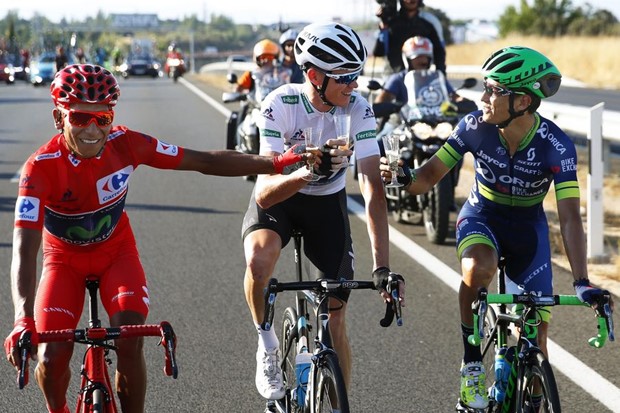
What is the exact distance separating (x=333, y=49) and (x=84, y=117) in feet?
3.94

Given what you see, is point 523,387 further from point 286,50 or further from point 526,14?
point 526,14

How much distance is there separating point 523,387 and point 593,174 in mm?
5433

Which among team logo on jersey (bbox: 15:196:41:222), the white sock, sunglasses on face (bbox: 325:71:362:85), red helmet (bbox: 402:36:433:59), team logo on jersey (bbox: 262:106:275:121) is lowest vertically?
the white sock

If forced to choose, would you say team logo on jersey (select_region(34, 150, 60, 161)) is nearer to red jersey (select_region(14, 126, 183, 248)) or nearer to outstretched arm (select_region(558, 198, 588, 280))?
red jersey (select_region(14, 126, 183, 248))

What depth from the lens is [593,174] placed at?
10.1 m

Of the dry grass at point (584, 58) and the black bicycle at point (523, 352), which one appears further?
the dry grass at point (584, 58)

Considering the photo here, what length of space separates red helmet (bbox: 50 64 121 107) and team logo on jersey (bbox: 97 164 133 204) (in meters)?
0.38

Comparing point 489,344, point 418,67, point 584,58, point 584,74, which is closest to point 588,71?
point 584,74

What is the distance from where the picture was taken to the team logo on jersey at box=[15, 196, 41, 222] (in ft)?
16.2

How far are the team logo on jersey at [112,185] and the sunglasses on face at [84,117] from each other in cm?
33

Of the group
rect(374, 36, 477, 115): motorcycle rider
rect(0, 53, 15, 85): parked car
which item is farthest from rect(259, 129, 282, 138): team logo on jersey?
rect(0, 53, 15, 85): parked car

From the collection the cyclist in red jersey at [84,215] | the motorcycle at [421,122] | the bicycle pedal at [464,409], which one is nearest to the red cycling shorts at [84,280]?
the cyclist in red jersey at [84,215]

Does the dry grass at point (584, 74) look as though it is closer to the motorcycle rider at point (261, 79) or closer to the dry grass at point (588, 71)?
the dry grass at point (588, 71)

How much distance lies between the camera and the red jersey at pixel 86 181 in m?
5.12
